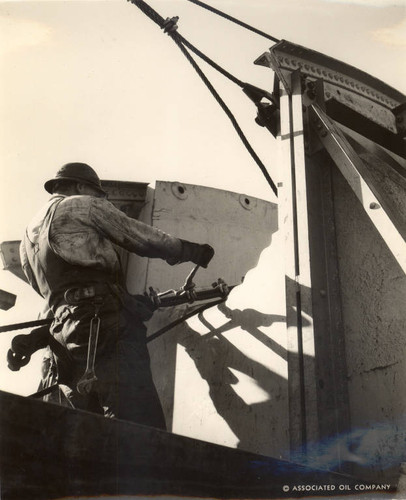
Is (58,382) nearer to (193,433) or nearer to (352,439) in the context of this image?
(193,433)

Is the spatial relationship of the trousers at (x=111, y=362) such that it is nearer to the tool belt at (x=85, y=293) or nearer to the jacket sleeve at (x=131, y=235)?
the tool belt at (x=85, y=293)

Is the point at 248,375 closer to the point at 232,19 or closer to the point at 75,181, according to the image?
the point at 75,181

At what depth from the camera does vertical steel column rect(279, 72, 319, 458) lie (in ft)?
10.2

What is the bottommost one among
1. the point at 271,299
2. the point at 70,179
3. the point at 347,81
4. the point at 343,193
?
the point at 271,299

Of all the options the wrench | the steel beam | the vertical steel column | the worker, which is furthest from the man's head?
the steel beam

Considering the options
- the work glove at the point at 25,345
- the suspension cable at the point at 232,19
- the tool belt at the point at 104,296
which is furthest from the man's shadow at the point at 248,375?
the suspension cable at the point at 232,19

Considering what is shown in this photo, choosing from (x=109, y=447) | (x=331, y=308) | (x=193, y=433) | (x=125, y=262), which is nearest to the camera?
(x=109, y=447)

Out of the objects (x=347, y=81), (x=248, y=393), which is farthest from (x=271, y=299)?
(x=347, y=81)

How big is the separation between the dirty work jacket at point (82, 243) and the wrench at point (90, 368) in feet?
1.24

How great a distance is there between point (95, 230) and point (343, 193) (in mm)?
1567

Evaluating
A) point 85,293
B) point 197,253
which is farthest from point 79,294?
point 197,253

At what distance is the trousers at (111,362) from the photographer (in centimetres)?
387

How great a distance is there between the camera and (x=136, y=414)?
3.90m

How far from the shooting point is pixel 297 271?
3410mm
